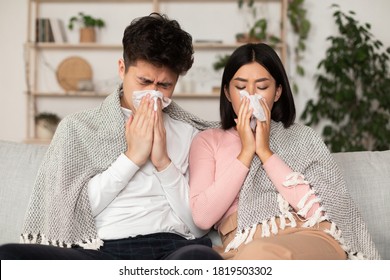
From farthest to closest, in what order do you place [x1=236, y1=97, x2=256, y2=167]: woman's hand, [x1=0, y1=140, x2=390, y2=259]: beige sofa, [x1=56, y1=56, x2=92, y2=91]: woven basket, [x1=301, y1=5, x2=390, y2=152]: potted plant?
[x1=56, y1=56, x2=92, y2=91]: woven basket
[x1=301, y1=5, x2=390, y2=152]: potted plant
[x1=0, y1=140, x2=390, y2=259]: beige sofa
[x1=236, y1=97, x2=256, y2=167]: woman's hand

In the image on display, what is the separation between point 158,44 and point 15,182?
669mm

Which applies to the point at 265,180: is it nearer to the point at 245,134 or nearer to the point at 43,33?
the point at 245,134

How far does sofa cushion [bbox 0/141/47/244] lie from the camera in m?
1.88

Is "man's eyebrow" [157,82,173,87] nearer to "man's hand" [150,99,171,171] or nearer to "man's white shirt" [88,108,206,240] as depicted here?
"man's hand" [150,99,171,171]

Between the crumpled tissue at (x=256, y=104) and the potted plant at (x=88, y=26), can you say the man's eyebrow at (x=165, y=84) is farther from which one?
the potted plant at (x=88, y=26)

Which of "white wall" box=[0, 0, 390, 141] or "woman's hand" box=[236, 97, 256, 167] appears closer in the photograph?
Answer: "woman's hand" box=[236, 97, 256, 167]

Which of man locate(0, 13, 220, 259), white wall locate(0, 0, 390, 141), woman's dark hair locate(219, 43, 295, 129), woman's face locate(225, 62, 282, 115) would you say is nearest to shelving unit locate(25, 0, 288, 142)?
white wall locate(0, 0, 390, 141)

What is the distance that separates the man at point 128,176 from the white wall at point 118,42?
292cm

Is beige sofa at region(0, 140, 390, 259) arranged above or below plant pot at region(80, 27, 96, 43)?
below

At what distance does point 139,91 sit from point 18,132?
130 inches

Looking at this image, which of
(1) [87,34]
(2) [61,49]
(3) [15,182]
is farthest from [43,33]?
(3) [15,182]

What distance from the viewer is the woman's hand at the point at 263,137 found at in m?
1.81

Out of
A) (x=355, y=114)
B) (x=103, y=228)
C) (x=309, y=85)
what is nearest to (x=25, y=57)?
(x=309, y=85)

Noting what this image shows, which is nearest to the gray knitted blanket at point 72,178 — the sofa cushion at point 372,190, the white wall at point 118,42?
the sofa cushion at point 372,190
